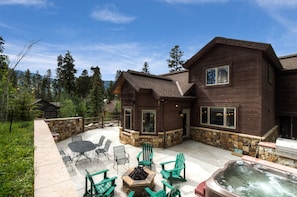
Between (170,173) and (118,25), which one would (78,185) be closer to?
(170,173)

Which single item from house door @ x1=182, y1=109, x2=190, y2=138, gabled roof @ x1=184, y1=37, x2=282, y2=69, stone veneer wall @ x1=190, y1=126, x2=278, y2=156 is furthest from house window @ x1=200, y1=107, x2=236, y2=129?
gabled roof @ x1=184, y1=37, x2=282, y2=69

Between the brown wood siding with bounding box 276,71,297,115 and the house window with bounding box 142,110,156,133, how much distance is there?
9082mm

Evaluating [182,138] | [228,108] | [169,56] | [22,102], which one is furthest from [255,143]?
[169,56]

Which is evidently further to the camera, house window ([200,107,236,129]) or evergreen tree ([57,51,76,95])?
evergreen tree ([57,51,76,95])

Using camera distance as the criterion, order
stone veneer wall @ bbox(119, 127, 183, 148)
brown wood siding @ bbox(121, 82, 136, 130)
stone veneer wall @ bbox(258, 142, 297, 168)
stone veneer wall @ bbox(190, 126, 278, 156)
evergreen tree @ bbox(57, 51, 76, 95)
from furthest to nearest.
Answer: evergreen tree @ bbox(57, 51, 76, 95), brown wood siding @ bbox(121, 82, 136, 130), stone veneer wall @ bbox(119, 127, 183, 148), stone veneer wall @ bbox(190, 126, 278, 156), stone veneer wall @ bbox(258, 142, 297, 168)

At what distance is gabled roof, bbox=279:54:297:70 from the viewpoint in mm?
10102

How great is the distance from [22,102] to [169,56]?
Result: 88.9 feet

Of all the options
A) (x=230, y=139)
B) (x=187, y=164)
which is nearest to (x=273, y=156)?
(x=230, y=139)

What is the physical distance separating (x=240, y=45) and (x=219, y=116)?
4.34m

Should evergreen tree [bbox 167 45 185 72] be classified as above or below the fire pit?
above

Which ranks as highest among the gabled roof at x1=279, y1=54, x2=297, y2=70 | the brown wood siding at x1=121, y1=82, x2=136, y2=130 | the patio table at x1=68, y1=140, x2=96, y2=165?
the gabled roof at x1=279, y1=54, x2=297, y2=70

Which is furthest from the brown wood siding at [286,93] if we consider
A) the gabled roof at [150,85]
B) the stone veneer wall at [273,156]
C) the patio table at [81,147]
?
the patio table at [81,147]

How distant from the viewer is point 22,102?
11.1 m

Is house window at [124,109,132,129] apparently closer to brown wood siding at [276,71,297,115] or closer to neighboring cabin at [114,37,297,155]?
neighboring cabin at [114,37,297,155]
